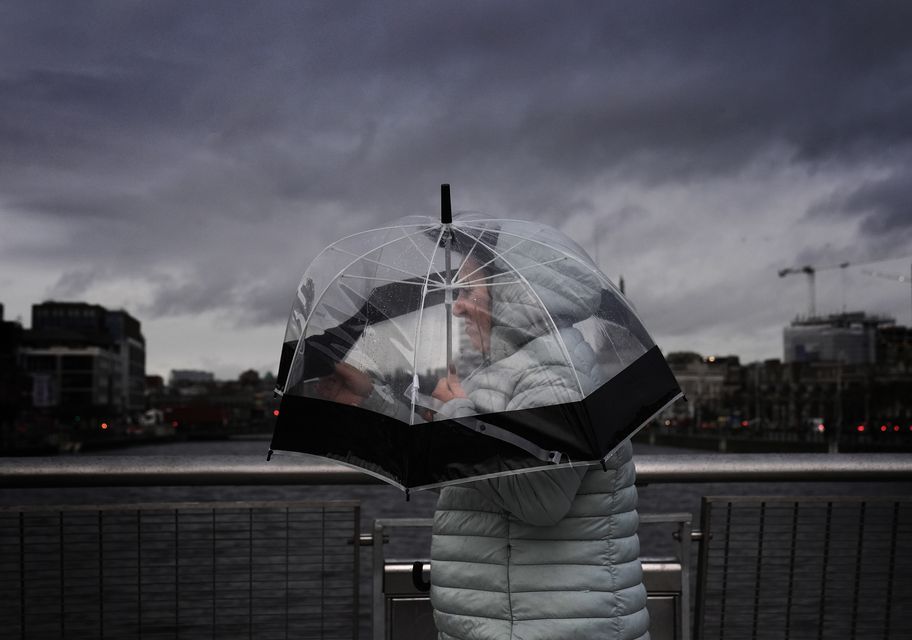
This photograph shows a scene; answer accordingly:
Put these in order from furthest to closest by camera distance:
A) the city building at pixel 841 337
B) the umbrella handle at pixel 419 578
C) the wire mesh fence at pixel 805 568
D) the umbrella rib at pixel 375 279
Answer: the city building at pixel 841 337 → the wire mesh fence at pixel 805 568 → the umbrella handle at pixel 419 578 → the umbrella rib at pixel 375 279

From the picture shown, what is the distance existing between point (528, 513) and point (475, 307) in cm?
48

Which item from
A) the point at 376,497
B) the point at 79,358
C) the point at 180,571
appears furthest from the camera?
the point at 79,358

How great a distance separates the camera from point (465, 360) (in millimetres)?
2355

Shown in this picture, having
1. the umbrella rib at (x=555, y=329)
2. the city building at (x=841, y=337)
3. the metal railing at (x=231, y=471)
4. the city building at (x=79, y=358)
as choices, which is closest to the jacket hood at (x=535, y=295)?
the umbrella rib at (x=555, y=329)

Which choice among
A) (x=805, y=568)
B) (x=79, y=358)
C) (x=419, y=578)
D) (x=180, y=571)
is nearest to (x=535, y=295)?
(x=419, y=578)

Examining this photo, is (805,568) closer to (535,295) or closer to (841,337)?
(535,295)

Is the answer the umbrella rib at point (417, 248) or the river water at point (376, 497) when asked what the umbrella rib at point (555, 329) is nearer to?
the umbrella rib at point (417, 248)

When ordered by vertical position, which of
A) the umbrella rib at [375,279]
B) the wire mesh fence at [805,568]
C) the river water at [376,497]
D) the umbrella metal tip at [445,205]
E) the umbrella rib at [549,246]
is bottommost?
the river water at [376,497]

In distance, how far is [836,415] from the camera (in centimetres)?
11706

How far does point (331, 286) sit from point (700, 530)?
174 centimetres

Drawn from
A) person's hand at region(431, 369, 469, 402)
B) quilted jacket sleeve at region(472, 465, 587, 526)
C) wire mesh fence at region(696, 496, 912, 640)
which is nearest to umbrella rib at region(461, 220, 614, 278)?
person's hand at region(431, 369, 469, 402)

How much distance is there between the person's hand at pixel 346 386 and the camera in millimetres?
2406

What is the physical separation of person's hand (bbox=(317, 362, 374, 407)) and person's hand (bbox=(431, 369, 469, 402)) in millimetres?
172

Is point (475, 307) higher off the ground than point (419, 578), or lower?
higher
